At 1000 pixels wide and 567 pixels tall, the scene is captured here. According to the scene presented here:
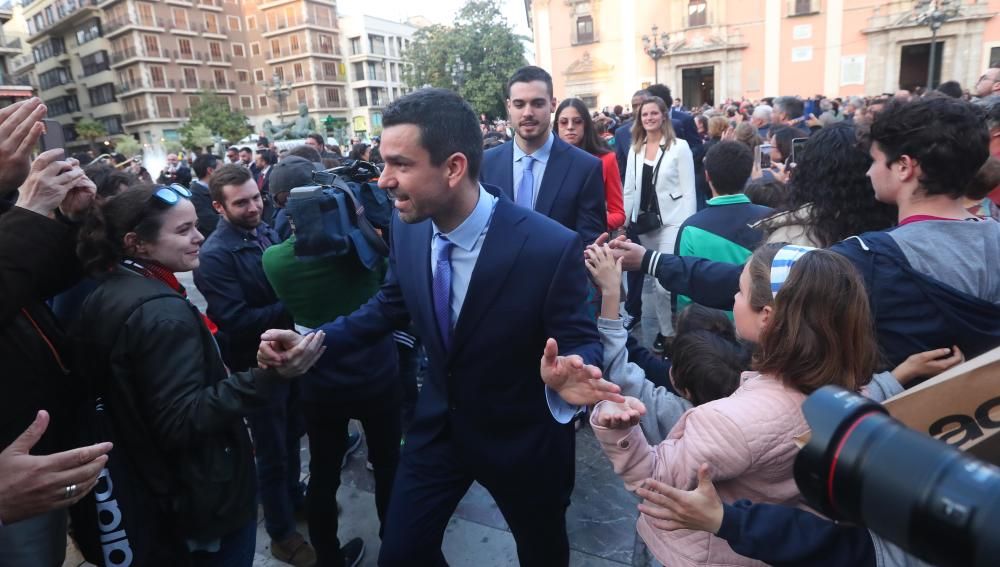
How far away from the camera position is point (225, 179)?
3.12 meters

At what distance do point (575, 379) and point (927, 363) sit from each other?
103cm

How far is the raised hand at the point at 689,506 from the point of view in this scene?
133cm

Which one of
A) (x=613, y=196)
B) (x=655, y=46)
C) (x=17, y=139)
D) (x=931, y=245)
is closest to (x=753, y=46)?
(x=655, y=46)

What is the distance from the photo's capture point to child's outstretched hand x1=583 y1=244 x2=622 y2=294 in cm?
207

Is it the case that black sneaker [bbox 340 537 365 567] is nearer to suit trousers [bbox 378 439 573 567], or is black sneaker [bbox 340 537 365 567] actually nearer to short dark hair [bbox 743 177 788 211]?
suit trousers [bbox 378 439 573 567]

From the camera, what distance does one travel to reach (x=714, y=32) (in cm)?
3284

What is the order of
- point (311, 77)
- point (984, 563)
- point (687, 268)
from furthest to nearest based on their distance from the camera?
point (311, 77), point (687, 268), point (984, 563)

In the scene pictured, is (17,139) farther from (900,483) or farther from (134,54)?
(134,54)

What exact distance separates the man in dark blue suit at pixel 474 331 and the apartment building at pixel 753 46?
116 ft

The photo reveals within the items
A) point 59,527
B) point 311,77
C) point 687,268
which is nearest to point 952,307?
point 687,268

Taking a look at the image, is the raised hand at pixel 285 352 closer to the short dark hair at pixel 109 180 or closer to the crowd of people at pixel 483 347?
the crowd of people at pixel 483 347

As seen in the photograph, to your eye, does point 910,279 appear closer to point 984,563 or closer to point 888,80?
point 984,563

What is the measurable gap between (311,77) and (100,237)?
62.4 m

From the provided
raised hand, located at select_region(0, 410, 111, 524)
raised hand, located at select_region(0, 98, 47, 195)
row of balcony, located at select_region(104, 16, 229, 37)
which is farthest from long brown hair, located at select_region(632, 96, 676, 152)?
row of balcony, located at select_region(104, 16, 229, 37)
